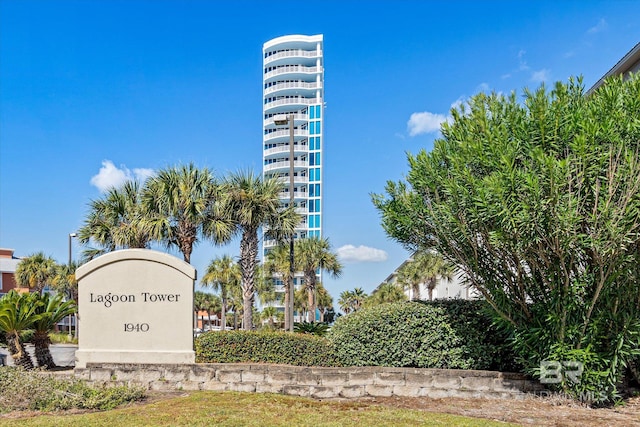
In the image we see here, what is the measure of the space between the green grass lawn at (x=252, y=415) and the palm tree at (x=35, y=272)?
39.3 meters

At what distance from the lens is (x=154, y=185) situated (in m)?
19.0

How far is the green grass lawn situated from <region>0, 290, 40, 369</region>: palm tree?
4553 mm

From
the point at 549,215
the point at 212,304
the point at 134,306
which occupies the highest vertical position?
the point at 549,215

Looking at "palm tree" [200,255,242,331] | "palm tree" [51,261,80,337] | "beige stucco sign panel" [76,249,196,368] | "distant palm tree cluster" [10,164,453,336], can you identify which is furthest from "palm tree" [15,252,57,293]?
"beige stucco sign panel" [76,249,196,368]

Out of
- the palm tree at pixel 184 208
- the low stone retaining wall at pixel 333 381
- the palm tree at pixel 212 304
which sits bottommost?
the palm tree at pixel 212 304

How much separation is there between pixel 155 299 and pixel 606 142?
31.9 feet

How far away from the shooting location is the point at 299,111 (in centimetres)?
8650

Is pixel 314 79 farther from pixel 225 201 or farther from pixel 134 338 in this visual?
pixel 134 338

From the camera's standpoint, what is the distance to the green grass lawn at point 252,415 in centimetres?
752

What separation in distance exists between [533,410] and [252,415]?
5.03m

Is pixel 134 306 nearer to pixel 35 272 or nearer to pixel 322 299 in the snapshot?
pixel 35 272

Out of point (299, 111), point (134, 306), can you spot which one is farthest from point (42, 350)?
point (299, 111)

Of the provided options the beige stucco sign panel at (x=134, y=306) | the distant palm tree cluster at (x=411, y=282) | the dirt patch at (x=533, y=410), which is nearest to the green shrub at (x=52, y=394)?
the beige stucco sign panel at (x=134, y=306)

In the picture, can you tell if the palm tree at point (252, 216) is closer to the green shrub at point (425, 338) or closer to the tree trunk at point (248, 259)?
the tree trunk at point (248, 259)
